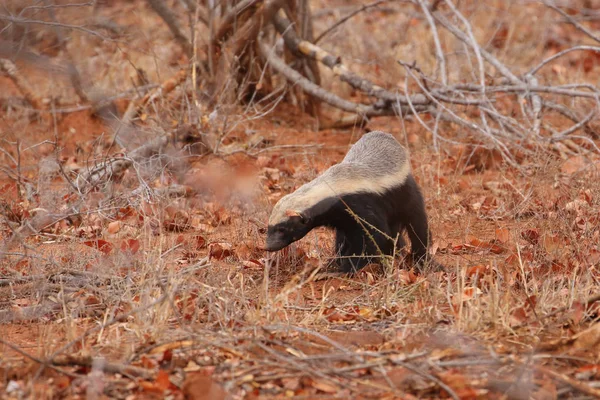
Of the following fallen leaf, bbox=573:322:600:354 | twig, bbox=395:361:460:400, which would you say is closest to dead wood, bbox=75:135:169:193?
twig, bbox=395:361:460:400

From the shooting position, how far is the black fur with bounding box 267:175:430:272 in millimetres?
4879

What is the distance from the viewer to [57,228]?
5.86 metres

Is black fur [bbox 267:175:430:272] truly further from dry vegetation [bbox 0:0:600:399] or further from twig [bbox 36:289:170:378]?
twig [bbox 36:289:170:378]

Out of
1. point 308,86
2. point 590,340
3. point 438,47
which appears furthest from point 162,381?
point 308,86

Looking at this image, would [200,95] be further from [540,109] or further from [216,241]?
[540,109]

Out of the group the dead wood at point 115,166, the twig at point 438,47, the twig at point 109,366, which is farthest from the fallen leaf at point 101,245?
the twig at point 438,47

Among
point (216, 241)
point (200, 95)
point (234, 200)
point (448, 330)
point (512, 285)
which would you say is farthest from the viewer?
point (200, 95)

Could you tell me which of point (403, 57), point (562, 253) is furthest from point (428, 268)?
point (403, 57)

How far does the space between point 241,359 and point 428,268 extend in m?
1.74

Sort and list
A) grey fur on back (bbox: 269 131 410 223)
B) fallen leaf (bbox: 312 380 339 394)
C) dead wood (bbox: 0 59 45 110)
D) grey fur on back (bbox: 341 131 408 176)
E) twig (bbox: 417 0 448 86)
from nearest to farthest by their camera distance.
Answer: fallen leaf (bbox: 312 380 339 394) → grey fur on back (bbox: 269 131 410 223) → grey fur on back (bbox: 341 131 408 176) → twig (bbox: 417 0 448 86) → dead wood (bbox: 0 59 45 110)

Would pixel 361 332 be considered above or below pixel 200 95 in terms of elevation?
below

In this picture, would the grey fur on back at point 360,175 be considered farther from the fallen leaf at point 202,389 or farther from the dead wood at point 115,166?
the fallen leaf at point 202,389

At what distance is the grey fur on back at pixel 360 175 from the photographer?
4934mm

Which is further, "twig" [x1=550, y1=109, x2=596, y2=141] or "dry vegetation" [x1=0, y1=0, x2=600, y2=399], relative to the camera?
"twig" [x1=550, y1=109, x2=596, y2=141]
